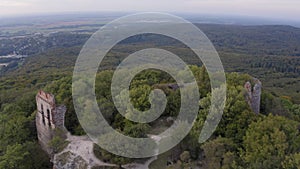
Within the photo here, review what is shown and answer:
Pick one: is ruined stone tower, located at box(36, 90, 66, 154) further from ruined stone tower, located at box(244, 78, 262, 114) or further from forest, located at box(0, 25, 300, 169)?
ruined stone tower, located at box(244, 78, 262, 114)

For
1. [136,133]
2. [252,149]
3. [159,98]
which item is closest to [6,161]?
[136,133]

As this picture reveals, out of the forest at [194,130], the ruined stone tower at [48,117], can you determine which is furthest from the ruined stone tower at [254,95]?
the ruined stone tower at [48,117]

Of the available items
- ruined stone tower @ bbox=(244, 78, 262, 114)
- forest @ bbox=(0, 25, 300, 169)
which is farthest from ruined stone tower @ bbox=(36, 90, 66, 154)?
ruined stone tower @ bbox=(244, 78, 262, 114)

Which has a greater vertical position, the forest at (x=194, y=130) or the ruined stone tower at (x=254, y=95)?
the ruined stone tower at (x=254, y=95)

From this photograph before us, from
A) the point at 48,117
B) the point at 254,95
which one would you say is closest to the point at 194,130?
the point at 254,95

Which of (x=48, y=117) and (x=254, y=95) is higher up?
(x=254, y=95)

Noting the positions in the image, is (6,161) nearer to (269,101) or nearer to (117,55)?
(269,101)

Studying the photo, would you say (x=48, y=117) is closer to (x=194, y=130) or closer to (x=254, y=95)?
(x=194, y=130)

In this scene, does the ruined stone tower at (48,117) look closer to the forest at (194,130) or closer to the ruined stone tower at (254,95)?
the forest at (194,130)
